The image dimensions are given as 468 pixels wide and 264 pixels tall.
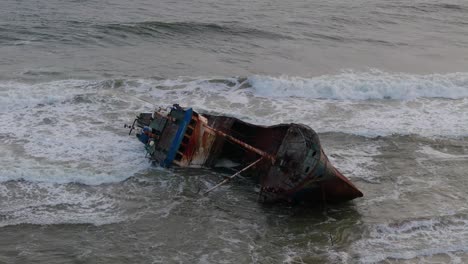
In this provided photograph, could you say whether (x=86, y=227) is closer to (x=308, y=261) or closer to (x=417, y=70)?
(x=308, y=261)

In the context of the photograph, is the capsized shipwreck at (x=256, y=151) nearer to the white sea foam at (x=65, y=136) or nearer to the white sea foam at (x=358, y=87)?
the white sea foam at (x=65, y=136)

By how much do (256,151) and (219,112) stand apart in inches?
193

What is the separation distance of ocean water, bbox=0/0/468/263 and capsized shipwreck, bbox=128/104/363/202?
391mm

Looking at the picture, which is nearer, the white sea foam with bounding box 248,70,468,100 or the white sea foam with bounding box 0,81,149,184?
the white sea foam with bounding box 0,81,149,184

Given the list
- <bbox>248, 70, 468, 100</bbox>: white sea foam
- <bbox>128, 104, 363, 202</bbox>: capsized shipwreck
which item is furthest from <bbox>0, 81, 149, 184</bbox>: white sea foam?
<bbox>248, 70, 468, 100</bbox>: white sea foam

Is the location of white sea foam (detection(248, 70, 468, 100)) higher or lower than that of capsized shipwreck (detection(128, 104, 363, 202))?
higher

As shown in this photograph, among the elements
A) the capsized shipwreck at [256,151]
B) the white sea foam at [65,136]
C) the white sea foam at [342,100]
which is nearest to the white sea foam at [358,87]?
the white sea foam at [342,100]

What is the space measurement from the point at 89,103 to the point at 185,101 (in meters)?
3.17

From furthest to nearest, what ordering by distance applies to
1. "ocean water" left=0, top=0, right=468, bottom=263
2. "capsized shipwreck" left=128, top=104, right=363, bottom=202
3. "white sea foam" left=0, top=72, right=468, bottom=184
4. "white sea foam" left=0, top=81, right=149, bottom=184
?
1. "white sea foam" left=0, top=72, right=468, bottom=184
2. "white sea foam" left=0, top=81, right=149, bottom=184
3. "capsized shipwreck" left=128, top=104, right=363, bottom=202
4. "ocean water" left=0, top=0, right=468, bottom=263

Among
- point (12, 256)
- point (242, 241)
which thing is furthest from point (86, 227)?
point (242, 241)

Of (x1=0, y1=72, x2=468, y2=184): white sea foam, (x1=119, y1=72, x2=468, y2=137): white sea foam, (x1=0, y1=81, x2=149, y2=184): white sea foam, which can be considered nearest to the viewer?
(x1=0, y1=81, x2=149, y2=184): white sea foam

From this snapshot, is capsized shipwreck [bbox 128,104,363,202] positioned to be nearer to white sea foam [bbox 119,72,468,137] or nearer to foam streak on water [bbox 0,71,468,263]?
foam streak on water [bbox 0,71,468,263]

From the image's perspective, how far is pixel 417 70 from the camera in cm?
2220

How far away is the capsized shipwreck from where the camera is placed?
37.1 ft
